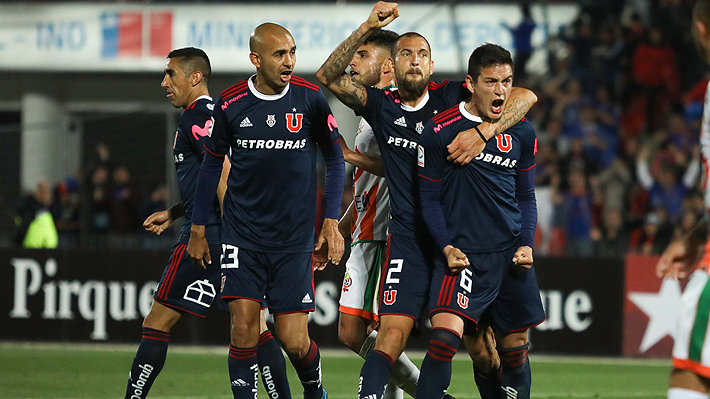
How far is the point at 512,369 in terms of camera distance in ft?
19.5

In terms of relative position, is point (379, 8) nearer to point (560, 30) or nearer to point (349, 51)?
point (349, 51)

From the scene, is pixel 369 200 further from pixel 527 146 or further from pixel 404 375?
pixel 527 146

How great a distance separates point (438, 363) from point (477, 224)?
2.78 feet

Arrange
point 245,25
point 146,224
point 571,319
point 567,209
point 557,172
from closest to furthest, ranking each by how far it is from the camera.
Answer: point 146,224
point 571,319
point 567,209
point 557,172
point 245,25

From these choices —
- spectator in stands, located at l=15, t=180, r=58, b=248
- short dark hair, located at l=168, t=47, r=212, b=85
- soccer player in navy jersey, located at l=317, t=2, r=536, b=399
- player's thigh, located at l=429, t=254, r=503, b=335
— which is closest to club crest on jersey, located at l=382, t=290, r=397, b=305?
soccer player in navy jersey, located at l=317, t=2, r=536, b=399

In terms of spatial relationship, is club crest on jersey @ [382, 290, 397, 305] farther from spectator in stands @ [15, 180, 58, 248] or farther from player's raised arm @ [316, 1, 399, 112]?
spectator in stands @ [15, 180, 58, 248]

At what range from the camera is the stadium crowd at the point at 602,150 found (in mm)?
12977

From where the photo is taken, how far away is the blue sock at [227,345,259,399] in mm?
5766

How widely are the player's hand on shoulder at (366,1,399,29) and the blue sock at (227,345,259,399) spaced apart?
2079 millimetres

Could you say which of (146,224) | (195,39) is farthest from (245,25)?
(146,224)

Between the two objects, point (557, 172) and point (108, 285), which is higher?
point (557, 172)

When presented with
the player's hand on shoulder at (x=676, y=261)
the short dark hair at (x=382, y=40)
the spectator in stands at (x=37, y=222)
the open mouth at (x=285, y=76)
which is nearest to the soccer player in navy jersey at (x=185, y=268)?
the open mouth at (x=285, y=76)

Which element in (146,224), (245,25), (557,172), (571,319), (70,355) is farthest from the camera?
(245,25)

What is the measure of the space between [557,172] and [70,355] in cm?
725
